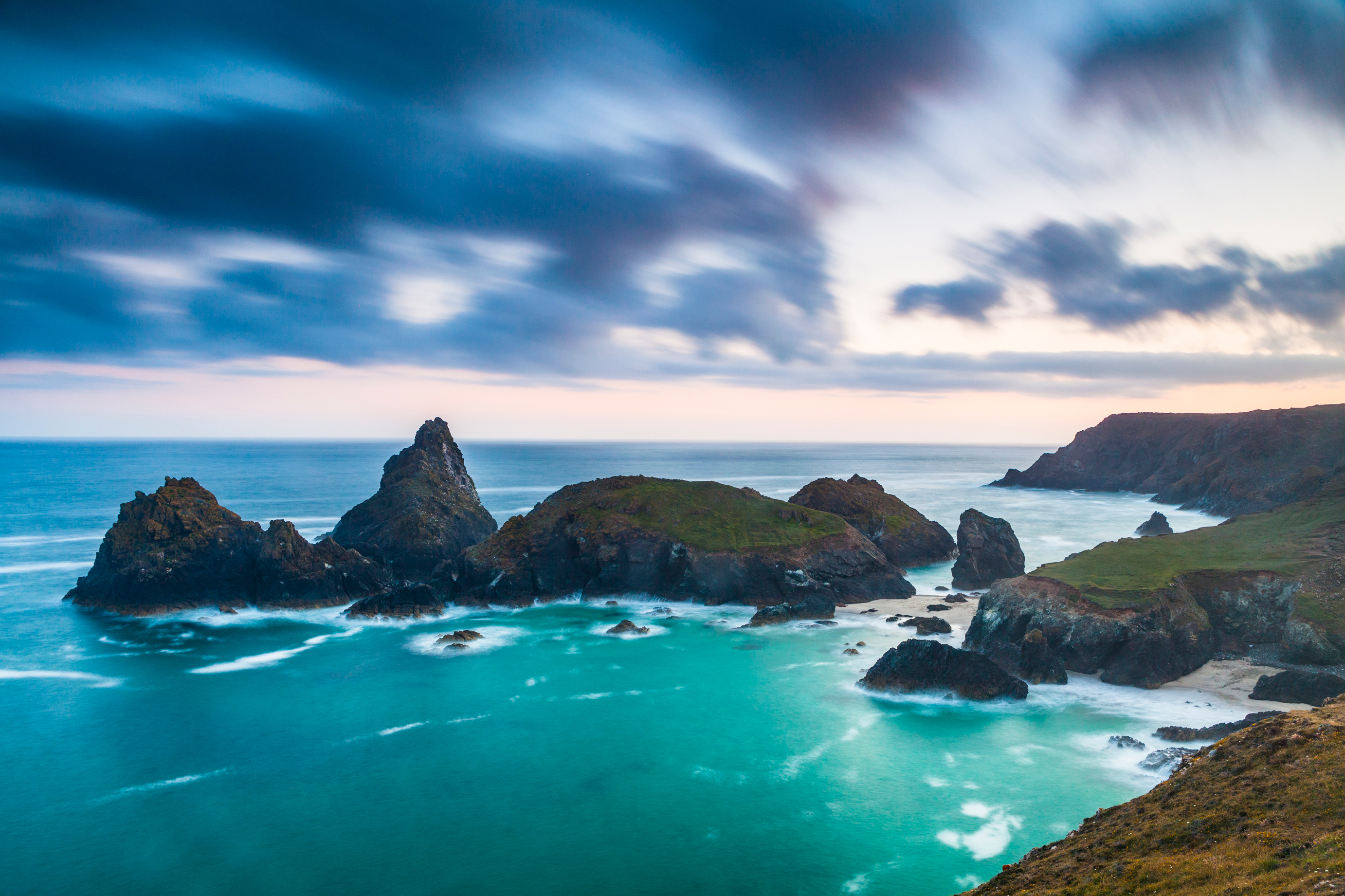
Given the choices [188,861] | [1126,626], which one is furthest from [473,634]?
[1126,626]

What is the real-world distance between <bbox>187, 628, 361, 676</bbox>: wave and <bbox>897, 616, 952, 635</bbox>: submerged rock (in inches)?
2215

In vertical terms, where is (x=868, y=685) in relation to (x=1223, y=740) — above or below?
below

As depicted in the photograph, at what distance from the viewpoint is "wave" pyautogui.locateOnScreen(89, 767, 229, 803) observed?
3672 centimetres

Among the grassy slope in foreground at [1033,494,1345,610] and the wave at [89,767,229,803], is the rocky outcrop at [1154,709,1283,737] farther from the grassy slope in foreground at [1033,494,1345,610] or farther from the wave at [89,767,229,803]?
the wave at [89,767,229,803]

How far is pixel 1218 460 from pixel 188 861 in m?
184

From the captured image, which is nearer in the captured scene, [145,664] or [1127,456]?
[145,664]

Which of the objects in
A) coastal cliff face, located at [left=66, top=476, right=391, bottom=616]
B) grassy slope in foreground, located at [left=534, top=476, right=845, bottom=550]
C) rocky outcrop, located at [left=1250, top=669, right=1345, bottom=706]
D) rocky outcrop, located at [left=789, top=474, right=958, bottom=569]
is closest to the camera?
rocky outcrop, located at [left=1250, top=669, right=1345, bottom=706]

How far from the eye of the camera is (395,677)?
2188 inches

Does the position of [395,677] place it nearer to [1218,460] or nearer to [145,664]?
[145,664]

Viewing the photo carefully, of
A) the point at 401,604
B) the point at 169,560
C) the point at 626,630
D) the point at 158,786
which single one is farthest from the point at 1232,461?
the point at 169,560

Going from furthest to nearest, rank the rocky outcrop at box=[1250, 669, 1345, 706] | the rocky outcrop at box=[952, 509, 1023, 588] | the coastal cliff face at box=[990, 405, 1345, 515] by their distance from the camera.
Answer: the coastal cliff face at box=[990, 405, 1345, 515] → the rocky outcrop at box=[952, 509, 1023, 588] → the rocky outcrop at box=[1250, 669, 1345, 706]

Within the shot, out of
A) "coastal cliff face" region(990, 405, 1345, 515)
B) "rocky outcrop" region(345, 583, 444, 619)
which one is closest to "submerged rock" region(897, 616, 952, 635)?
"rocky outcrop" region(345, 583, 444, 619)

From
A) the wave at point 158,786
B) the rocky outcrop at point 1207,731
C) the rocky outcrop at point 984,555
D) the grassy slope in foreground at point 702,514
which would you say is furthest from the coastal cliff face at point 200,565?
the rocky outcrop at point 1207,731

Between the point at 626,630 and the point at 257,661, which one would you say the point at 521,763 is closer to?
the point at 626,630
